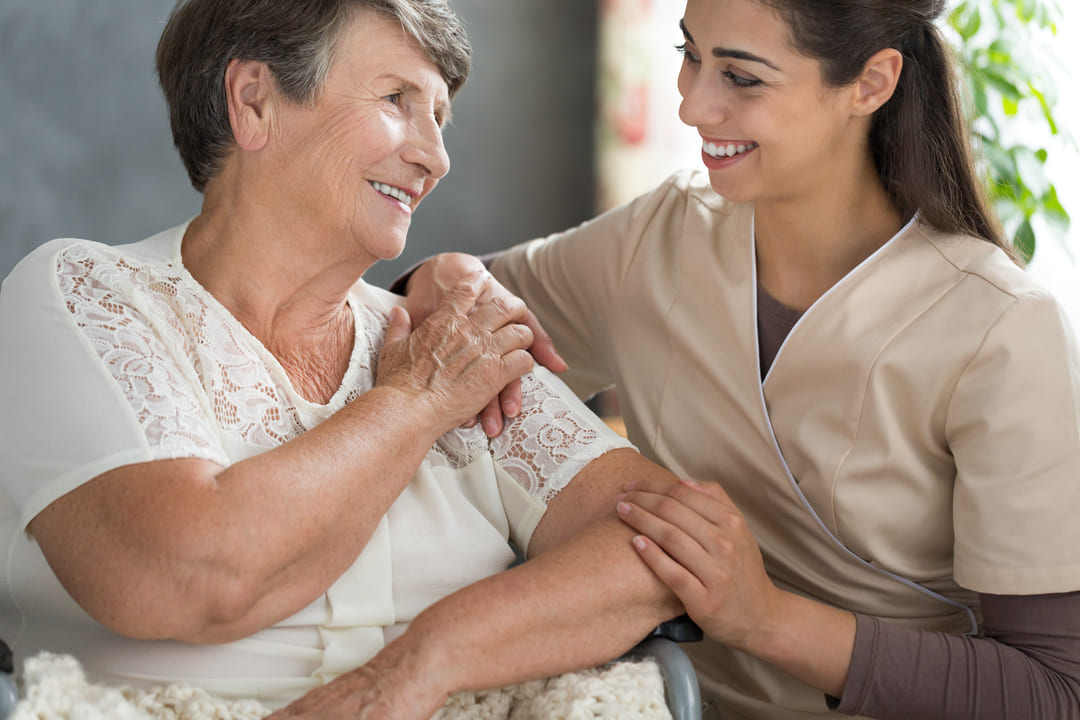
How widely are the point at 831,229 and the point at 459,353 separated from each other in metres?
0.64

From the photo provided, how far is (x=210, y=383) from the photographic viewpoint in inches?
53.3

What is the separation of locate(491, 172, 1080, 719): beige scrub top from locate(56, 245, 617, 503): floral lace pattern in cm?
27

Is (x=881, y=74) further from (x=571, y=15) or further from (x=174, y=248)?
(x=571, y=15)

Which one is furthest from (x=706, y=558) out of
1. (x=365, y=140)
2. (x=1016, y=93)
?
(x=1016, y=93)

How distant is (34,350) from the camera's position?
1.24 metres

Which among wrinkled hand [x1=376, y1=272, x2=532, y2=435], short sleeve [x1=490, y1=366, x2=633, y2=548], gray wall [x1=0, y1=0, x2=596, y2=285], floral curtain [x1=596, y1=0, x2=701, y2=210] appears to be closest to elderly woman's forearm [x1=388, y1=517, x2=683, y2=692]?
short sleeve [x1=490, y1=366, x2=633, y2=548]

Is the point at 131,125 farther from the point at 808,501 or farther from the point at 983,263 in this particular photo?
the point at 983,263

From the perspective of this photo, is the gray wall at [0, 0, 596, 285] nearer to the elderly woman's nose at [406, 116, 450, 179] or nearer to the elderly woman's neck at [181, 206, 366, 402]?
the elderly woman's neck at [181, 206, 366, 402]

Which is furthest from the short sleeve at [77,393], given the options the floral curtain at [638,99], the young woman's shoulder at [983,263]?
the floral curtain at [638,99]

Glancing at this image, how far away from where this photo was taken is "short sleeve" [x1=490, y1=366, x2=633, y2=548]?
1520mm

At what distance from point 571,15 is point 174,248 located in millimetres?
2488

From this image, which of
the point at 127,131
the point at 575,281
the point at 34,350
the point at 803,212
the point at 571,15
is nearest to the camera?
the point at 34,350

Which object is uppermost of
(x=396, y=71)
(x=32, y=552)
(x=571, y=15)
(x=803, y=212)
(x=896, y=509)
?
(x=571, y=15)

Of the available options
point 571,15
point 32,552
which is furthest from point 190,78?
point 571,15
